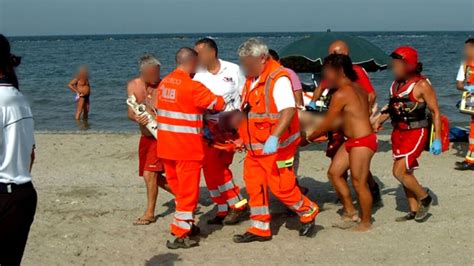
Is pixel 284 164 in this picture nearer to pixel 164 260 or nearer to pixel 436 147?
pixel 164 260

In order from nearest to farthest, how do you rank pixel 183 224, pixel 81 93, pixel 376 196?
pixel 183 224 → pixel 376 196 → pixel 81 93

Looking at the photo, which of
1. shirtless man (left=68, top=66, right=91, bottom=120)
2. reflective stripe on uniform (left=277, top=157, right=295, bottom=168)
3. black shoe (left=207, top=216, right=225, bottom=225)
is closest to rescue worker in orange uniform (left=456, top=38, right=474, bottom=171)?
black shoe (left=207, top=216, right=225, bottom=225)

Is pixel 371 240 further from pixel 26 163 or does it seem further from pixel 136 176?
pixel 136 176

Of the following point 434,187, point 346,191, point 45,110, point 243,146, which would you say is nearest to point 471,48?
point 434,187

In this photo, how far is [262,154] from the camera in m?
6.15

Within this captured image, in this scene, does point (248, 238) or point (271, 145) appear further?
point (248, 238)

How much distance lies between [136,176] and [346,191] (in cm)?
386

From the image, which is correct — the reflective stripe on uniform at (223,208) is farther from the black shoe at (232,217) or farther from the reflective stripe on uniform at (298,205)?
the reflective stripe on uniform at (298,205)

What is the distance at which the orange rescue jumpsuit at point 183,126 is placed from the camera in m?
6.03

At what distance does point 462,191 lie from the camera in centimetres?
833

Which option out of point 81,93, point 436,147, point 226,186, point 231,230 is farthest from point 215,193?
point 81,93

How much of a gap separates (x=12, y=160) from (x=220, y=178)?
3212 mm

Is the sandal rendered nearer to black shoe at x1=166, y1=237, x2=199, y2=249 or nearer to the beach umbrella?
black shoe at x1=166, y1=237, x2=199, y2=249

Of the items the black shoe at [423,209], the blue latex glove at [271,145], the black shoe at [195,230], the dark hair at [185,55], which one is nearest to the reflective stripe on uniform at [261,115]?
the blue latex glove at [271,145]
